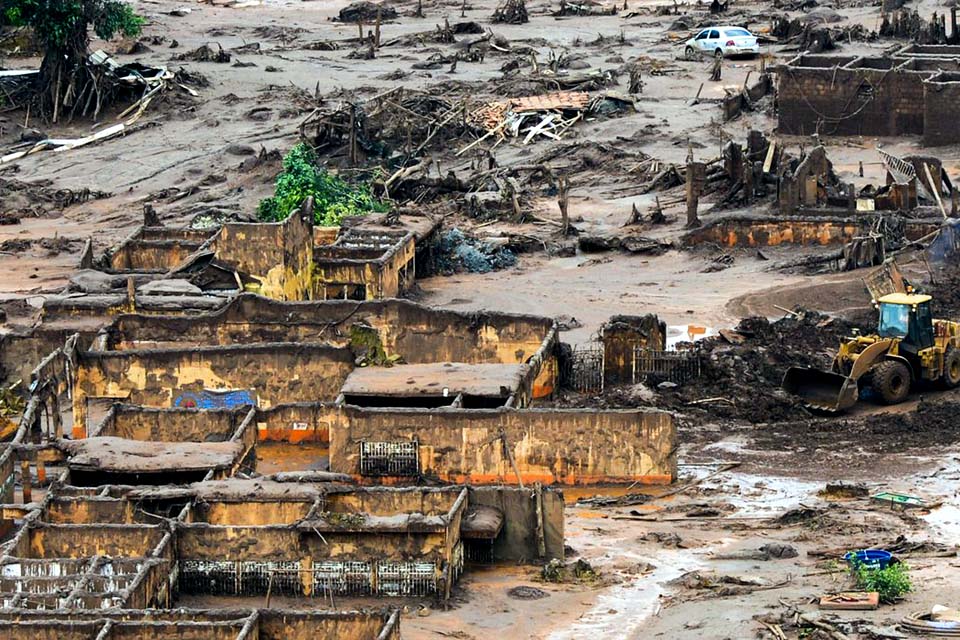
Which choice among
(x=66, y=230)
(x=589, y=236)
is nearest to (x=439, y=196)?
(x=589, y=236)

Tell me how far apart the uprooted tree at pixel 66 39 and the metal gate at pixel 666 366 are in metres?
26.0

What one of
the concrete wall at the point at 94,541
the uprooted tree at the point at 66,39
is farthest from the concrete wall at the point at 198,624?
the uprooted tree at the point at 66,39

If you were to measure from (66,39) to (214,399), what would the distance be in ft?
82.7

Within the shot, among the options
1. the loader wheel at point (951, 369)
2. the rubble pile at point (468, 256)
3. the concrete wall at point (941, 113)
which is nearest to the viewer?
the loader wheel at point (951, 369)

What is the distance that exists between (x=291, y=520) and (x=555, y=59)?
34.8m

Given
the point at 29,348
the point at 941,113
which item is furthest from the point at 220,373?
the point at 941,113

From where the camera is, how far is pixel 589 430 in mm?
31672

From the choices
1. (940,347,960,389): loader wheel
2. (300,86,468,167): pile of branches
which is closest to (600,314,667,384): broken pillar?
(940,347,960,389): loader wheel

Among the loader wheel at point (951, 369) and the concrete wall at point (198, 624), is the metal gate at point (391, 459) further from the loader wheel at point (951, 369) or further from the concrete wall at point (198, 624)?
the loader wheel at point (951, 369)

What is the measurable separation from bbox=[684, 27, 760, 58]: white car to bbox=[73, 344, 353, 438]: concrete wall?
29.1m

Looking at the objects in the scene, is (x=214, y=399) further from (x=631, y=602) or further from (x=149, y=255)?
(x=631, y=602)

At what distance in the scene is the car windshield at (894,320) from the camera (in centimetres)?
3428

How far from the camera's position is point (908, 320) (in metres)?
34.3

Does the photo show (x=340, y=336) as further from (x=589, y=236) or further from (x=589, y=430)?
(x=589, y=236)
